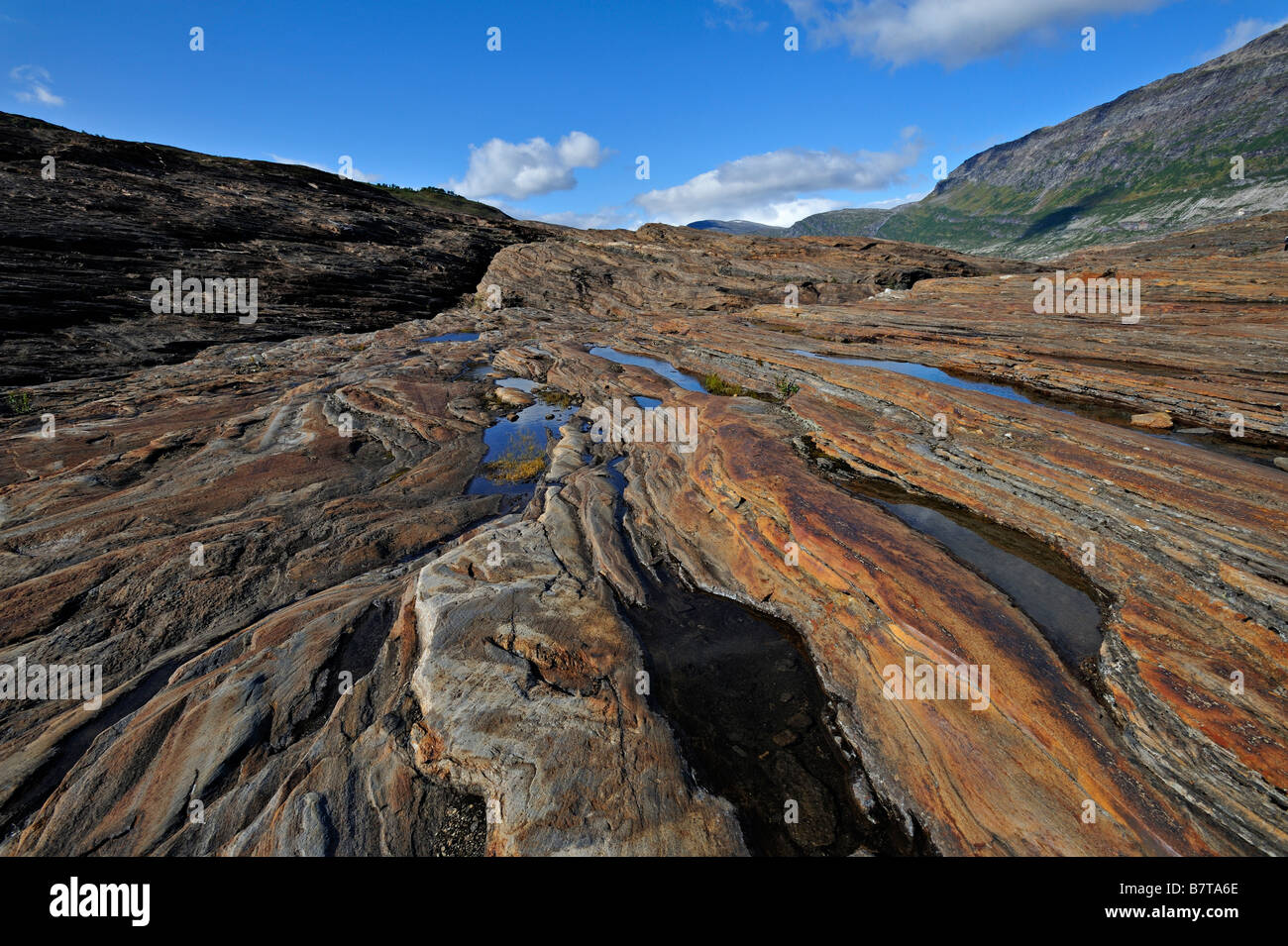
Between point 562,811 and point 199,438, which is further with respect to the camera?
point 199,438

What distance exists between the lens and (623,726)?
30.5 ft

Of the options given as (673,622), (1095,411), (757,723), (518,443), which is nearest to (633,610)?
(673,622)

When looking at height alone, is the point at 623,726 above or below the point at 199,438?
below

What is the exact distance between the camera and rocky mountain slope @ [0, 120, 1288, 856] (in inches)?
303

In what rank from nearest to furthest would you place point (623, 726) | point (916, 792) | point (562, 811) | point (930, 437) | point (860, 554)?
point (562, 811) < point (916, 792) < point (623, 726) < point (860, 554) < point (930, 437)

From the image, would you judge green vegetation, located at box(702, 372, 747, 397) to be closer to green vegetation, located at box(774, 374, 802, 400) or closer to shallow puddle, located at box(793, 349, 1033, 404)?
green vegetation, located at box(774, 374, 802, 400)

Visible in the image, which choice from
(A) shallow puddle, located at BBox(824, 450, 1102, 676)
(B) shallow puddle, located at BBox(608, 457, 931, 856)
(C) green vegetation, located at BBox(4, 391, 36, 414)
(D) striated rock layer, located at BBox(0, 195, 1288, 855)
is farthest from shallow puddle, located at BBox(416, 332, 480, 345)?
(A) shallow puddle, located at BBox(824, 450, 1102, 676)

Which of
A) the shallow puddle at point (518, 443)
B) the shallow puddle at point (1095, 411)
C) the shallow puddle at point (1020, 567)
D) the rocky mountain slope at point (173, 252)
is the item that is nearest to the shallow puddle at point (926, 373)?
the shallow puddle at point (1095, 411)

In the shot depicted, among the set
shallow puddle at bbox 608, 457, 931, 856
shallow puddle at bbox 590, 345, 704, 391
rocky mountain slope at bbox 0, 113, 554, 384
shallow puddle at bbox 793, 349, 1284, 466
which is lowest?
shallow puddle at bbox 608, 457, 931, 856

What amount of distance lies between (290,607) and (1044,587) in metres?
18.9

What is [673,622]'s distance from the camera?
40.5 ft

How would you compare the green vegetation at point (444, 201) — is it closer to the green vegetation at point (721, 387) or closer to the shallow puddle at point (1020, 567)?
the green vegetation at point (721, 387)
